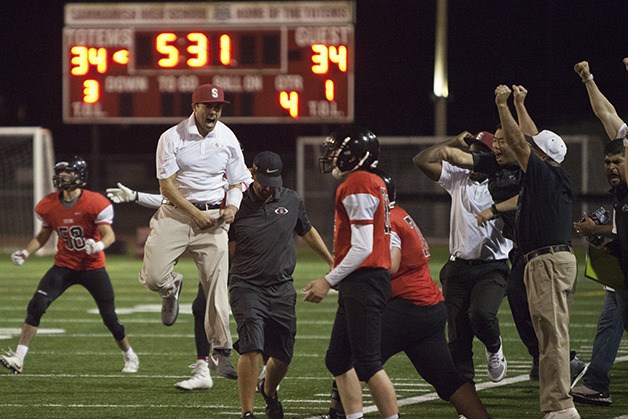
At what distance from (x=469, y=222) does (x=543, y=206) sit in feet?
5.19

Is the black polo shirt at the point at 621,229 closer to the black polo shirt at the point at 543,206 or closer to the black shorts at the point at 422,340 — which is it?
the black polo shirt at the point at 543,206

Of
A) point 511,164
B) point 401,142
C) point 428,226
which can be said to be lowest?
point 428,226

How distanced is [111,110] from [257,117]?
2.65 metres

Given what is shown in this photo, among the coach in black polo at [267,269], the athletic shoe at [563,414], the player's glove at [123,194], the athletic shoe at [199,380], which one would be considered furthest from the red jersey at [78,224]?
the athletic shoe at [563,414]

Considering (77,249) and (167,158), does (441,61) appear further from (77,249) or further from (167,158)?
(167,158)

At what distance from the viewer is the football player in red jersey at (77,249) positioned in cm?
1095

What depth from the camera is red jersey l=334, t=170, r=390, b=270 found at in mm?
7148

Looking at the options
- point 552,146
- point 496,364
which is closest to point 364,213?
point 552,146

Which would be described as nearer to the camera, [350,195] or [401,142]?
[350,195]

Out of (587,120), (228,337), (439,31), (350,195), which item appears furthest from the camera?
(587,120)

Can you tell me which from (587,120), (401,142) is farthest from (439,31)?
(587,120)

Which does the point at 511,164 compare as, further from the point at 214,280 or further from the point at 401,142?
the point at 401,142

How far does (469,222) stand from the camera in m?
9.39

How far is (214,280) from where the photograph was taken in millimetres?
9445
